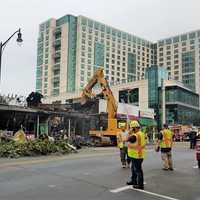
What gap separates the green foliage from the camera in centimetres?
2022

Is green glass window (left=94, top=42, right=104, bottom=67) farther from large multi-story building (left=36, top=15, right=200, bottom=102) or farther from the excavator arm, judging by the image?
the excavator arm

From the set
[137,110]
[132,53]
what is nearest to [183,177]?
[137,110]

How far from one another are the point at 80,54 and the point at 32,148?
11311cm

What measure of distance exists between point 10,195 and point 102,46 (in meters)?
135

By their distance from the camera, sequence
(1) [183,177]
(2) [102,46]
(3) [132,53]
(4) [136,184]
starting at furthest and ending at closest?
(3) [132,53] < (2) [102,46] < (1) [183,177] < (4) [136,184]

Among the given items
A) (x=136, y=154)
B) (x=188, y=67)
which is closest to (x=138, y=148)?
(x=136, y=154)

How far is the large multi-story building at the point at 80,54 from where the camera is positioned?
133m

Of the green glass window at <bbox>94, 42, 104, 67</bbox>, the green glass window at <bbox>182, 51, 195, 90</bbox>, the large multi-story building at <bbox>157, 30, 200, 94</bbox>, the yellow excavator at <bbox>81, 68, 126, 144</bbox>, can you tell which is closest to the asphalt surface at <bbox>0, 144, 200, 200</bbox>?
the yellow excavator at <bbox>81, 68, 126, 144</bbox>

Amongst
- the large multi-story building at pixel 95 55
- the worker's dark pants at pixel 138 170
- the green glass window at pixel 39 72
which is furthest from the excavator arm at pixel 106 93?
the green glass window at pixel 39 72

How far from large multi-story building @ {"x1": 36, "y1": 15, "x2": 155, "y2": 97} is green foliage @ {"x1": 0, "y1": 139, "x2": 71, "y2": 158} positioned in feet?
338

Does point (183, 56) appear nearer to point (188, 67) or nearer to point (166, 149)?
point (188, 67)

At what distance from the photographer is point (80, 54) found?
133 meters

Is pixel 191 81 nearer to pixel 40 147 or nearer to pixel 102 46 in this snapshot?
pixel 102 46

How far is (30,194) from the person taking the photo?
8.61 meters
